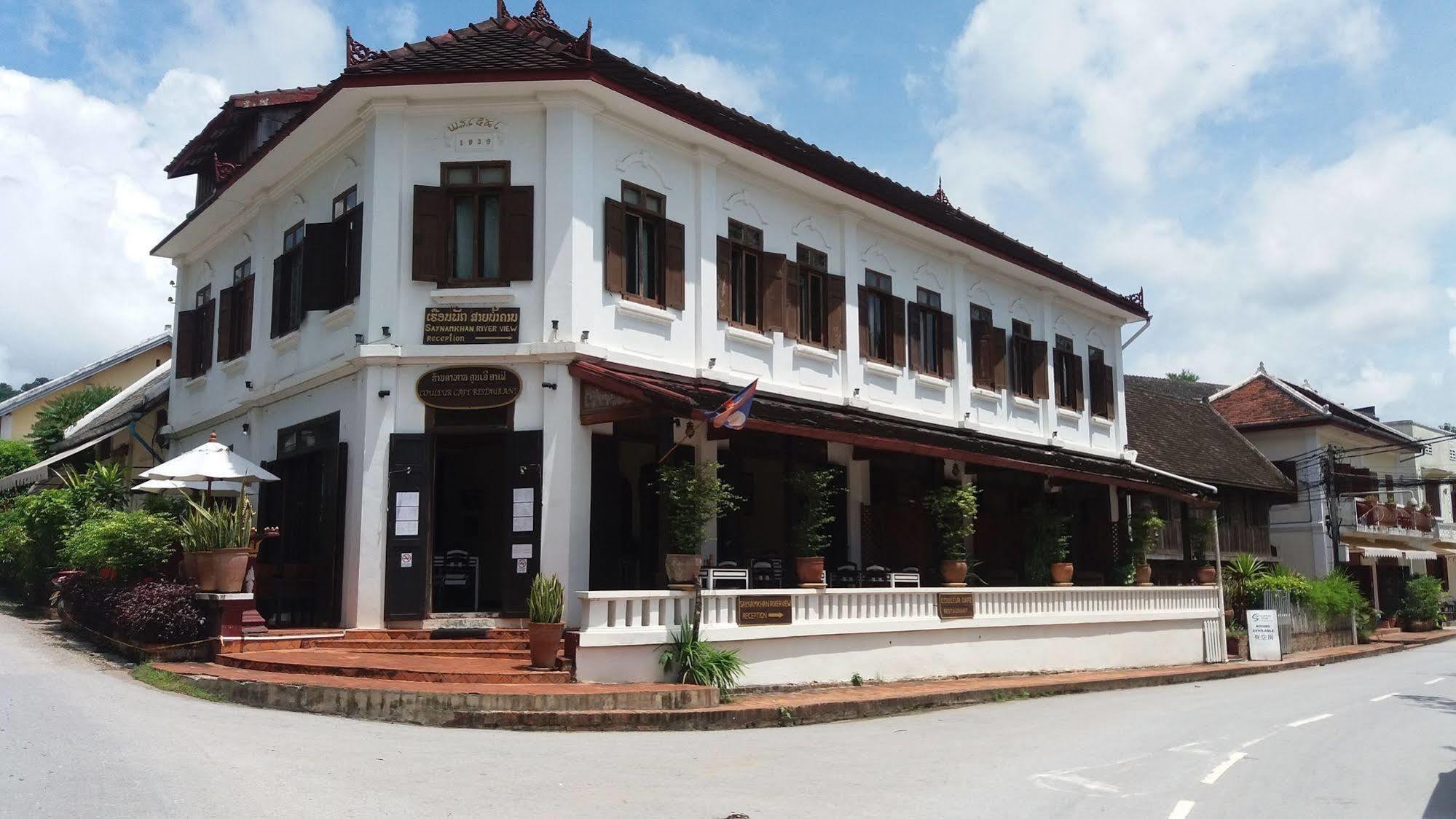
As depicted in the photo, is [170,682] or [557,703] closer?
[557,703]

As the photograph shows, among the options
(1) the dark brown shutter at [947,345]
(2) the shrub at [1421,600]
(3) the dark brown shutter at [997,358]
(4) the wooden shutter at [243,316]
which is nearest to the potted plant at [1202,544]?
(3) the dark brown shutter at [997,358]

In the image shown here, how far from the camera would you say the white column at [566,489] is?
13.7 meters

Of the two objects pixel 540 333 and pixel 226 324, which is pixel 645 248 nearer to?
pixel 540 333

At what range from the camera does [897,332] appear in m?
19.9

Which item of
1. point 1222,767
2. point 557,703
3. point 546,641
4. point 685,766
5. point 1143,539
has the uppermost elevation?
point 1143,539

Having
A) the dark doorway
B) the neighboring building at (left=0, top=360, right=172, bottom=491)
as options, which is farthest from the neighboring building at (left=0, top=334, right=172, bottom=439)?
the dark doorway

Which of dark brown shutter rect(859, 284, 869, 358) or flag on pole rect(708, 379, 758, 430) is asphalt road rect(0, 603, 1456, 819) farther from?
dark brown shutter rect(859, 284, 869, 358)

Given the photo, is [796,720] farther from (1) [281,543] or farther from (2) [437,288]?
(1) [281,543]

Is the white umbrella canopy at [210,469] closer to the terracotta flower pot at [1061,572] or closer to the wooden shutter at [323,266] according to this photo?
the wooden shutter at [323,266]

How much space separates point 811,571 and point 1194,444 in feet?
68.6

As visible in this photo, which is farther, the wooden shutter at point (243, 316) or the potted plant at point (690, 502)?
the wooden shutter at point (243, 316)

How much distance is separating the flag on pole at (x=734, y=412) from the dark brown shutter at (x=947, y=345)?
9071 mm

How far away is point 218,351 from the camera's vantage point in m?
19.5

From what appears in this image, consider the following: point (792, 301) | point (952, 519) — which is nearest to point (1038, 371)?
point (952, 519)
